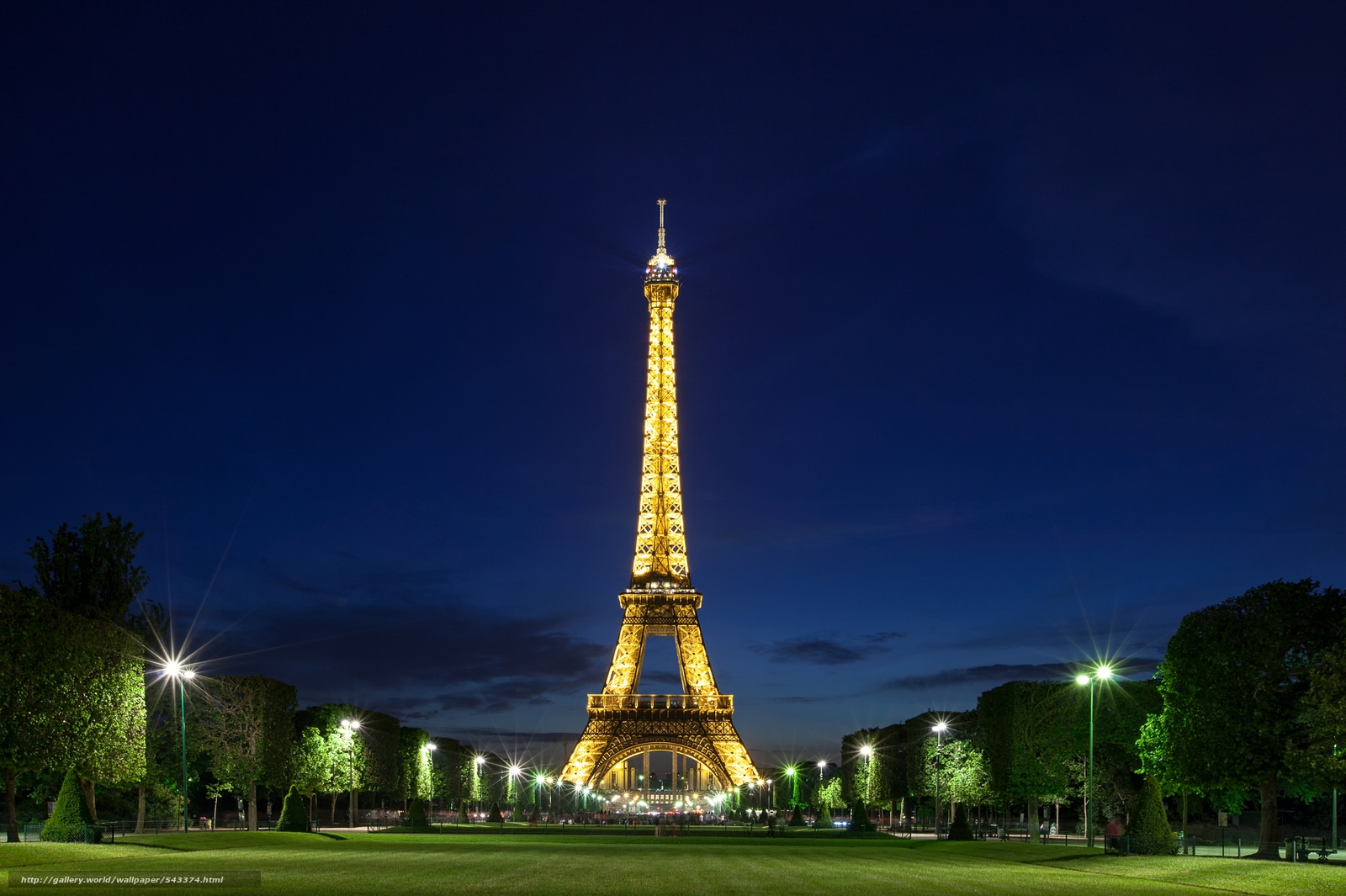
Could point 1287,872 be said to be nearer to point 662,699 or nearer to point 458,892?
point 458,892

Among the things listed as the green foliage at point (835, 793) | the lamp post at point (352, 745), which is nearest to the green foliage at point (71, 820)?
the lamp post at point (352, 745)

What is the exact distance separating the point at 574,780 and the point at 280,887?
6293cm

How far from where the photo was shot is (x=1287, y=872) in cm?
3266

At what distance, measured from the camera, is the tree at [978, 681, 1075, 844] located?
6831 cm

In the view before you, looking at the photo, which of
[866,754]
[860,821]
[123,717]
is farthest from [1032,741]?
[123,717]

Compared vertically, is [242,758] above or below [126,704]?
below

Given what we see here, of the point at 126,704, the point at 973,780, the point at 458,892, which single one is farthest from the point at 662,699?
the point at 458,892

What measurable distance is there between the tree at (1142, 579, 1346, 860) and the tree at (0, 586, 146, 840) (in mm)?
41763

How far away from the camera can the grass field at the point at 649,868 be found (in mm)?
25750

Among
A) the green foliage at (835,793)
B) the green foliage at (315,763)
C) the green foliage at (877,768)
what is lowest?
the green foliage at (835,793)

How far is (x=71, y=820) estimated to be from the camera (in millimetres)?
39781

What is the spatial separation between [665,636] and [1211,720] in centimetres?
5553

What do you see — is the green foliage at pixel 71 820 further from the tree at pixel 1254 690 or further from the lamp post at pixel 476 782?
the lamp post at pixel 476 782

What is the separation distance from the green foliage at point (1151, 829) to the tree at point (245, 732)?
4231 cm
